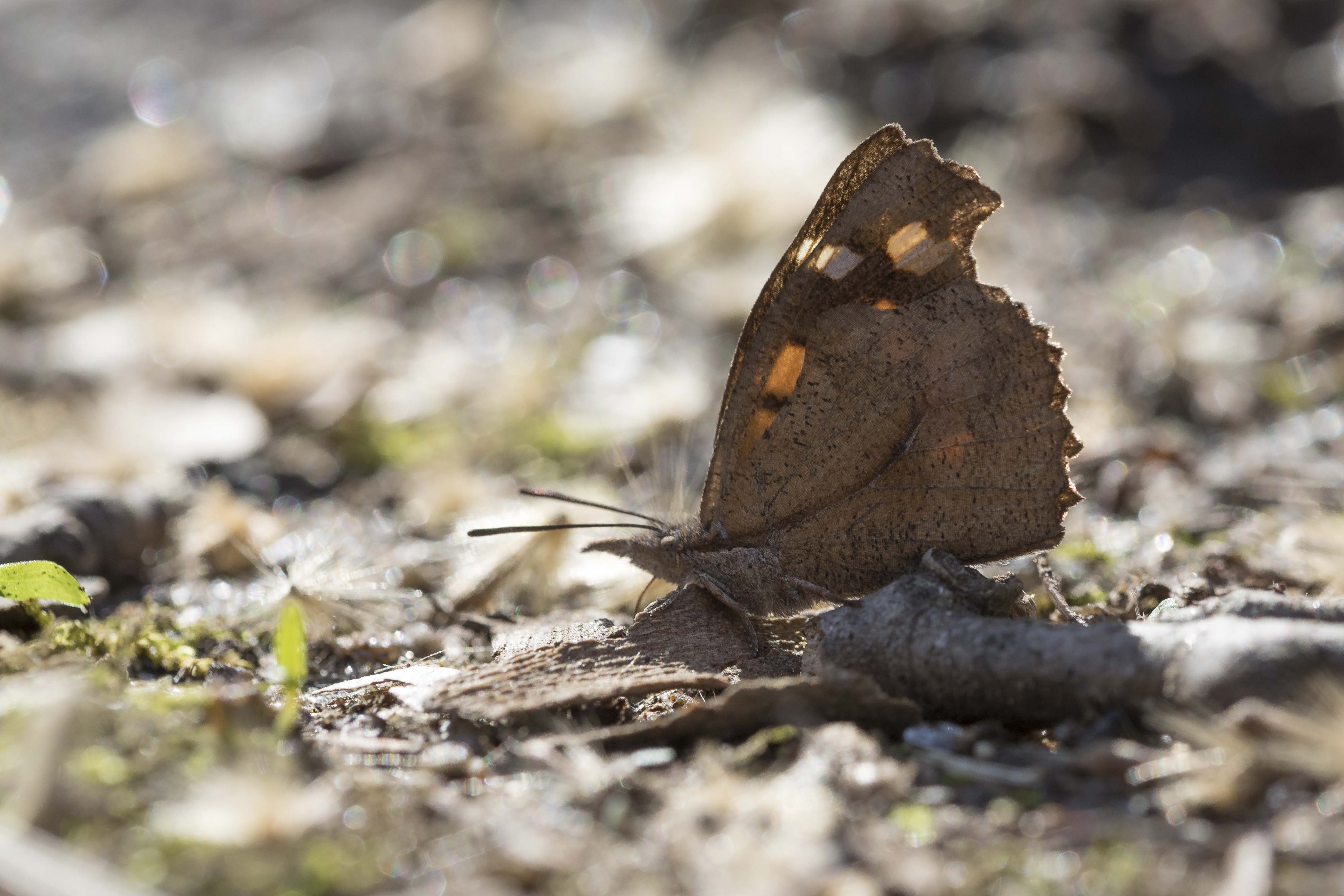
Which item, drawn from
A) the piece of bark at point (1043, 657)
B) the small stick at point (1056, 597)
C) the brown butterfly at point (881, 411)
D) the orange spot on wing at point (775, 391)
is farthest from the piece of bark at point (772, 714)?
the orange spot on wing at point (775, 391)

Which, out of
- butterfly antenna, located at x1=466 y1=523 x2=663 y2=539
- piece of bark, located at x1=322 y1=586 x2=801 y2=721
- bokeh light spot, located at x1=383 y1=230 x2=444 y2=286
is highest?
bokeh light spot, located at x1=383 y1=230 x2=444 y2=286

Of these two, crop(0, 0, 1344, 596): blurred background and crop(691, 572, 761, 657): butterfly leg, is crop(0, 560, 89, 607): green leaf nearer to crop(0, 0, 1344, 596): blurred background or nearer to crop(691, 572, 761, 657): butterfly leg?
crop(0, 0, 1344, 596): blurred background

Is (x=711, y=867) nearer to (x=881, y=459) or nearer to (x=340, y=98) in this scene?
(x=881, y=459)

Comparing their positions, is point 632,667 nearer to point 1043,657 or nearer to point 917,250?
point 1043,657

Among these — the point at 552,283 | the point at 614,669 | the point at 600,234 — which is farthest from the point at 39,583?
the point at 600,234

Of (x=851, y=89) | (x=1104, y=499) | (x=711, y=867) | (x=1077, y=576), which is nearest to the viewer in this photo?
(x=711, y=867)

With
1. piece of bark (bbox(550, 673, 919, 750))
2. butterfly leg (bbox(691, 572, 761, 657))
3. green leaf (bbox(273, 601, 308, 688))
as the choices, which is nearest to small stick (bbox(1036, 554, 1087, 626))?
piece of bark (bbox(550, 673, 919, 750))

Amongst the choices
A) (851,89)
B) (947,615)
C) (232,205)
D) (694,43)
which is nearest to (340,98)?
(232,205)
